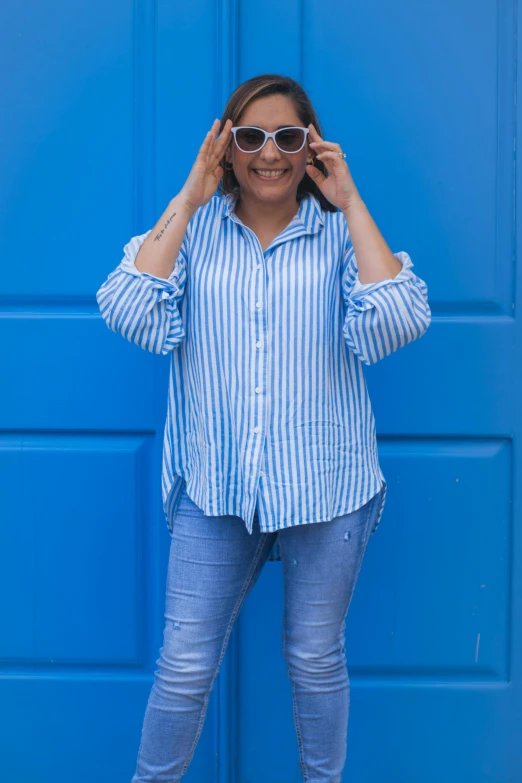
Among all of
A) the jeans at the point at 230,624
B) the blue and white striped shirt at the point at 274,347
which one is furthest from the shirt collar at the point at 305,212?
the jeans at the point at 230,624

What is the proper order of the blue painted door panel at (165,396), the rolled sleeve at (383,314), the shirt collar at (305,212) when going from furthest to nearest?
the blue painted door panel at (165,396) → the shirt collar at (305,212) → the rolled sleeve at (383,314)

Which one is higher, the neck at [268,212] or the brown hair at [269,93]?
the brown hair at [269,93]

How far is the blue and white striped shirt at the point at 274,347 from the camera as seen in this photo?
1519 mm

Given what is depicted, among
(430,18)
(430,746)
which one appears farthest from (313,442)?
(430,18)

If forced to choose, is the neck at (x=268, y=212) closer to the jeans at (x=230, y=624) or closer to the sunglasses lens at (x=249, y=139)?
the sunglasses lens at (x=249, y=139)

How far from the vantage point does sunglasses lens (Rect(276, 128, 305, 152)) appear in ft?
5.11

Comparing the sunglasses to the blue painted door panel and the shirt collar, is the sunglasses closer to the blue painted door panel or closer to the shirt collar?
the shirt collar

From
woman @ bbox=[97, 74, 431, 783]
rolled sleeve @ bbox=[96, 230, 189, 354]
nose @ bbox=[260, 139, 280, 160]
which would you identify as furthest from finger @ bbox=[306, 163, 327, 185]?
rolled sleeve @ bbox=[96, 230, 189, 354]

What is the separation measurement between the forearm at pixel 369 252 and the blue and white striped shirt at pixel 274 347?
2 cm

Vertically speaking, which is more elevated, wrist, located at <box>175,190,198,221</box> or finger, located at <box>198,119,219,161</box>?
finger, located at <box>198,119,219,161</box>

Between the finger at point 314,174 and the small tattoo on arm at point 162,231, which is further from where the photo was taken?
the finger at point 314,174

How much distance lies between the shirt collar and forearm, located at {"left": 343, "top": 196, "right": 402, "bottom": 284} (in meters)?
0.10

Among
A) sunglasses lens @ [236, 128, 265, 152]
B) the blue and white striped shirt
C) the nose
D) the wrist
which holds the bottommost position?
the blue and white striped shirt

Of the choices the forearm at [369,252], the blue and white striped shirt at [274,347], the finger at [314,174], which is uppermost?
the finger at [314,174]
